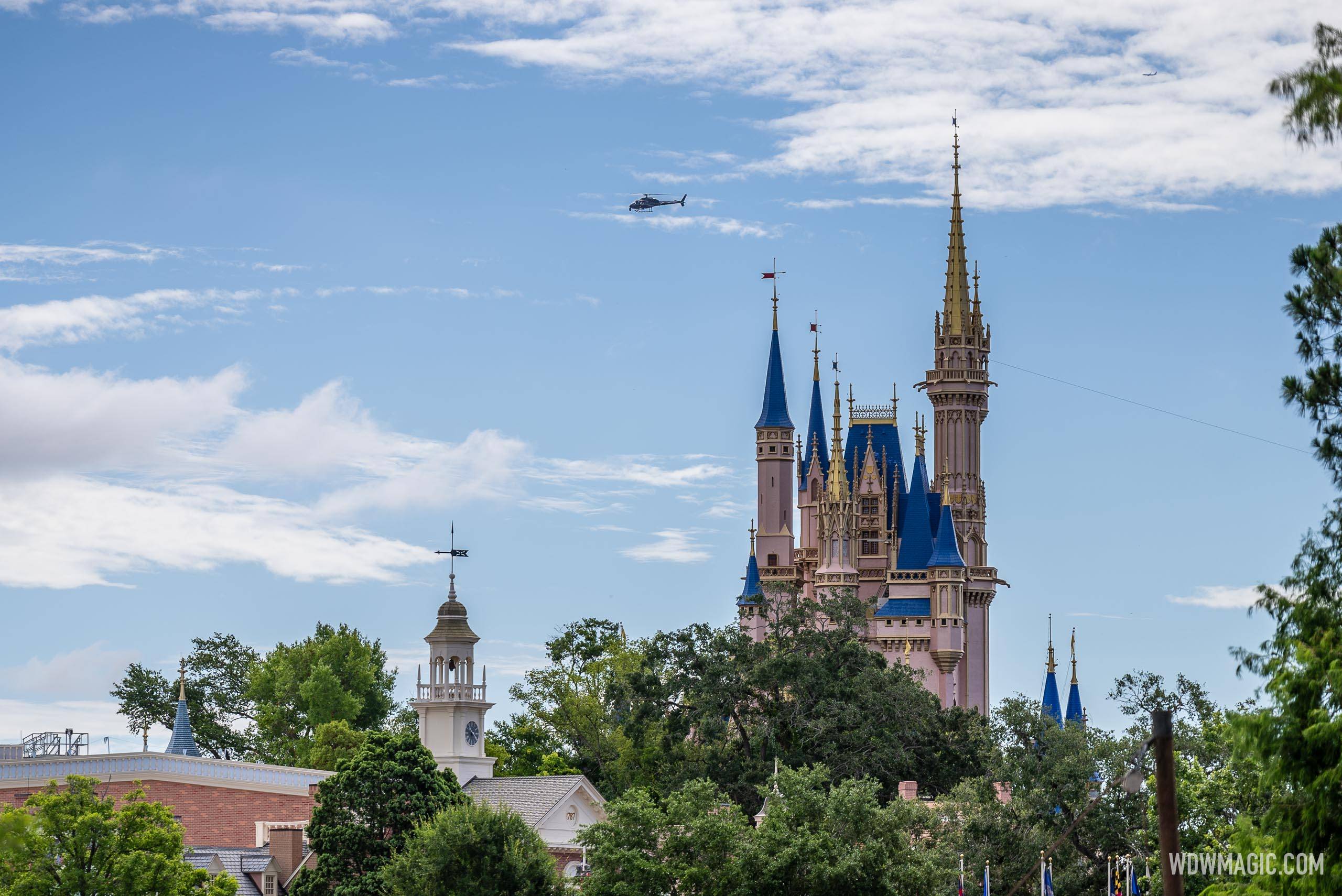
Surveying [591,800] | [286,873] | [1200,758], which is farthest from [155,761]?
[1200,758]

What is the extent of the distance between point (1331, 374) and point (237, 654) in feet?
357

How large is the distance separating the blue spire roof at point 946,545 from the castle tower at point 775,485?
9026mm

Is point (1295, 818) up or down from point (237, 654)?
down

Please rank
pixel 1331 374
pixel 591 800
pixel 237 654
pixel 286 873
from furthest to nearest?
pixel 237 654, pixel 591 800, pixel 286 873, pixel 1331 374

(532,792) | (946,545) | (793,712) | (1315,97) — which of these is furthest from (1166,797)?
(946,545)

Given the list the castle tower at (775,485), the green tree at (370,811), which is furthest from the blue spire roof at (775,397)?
the green tree at (370,811)

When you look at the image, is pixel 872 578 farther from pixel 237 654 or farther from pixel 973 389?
pixel 237 654

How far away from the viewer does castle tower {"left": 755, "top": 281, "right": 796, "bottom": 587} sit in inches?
4934

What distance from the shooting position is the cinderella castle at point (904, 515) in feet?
390

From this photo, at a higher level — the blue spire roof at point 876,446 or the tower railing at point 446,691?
the blue spire roof at point 876,446

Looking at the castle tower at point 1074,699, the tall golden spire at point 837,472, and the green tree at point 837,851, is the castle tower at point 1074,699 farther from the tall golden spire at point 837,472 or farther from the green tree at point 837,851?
the green tree at point 837,851

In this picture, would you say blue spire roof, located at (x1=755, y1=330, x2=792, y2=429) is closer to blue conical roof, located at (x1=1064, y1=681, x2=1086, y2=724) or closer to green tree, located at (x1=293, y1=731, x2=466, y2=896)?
Result: blue conical roof, located at (x1=1064, y1=681, x2=1086, y2=724)

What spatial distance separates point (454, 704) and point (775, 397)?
47366 millimetres

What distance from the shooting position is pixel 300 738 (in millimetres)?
119750
